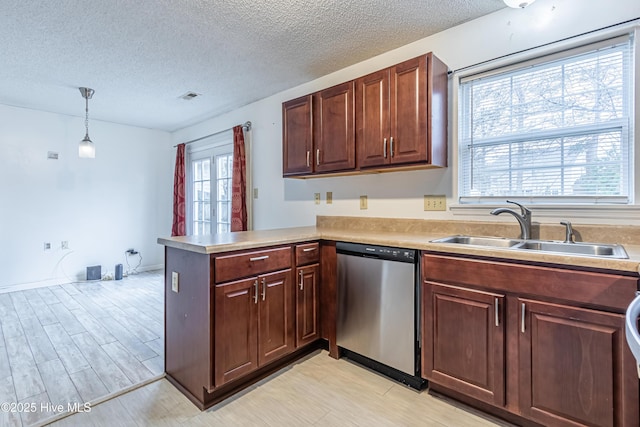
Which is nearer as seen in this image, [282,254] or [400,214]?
[282,254]

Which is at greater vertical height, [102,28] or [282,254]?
[102,28]

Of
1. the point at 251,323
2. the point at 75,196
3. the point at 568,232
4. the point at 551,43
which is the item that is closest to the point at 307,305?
the point at 251,323

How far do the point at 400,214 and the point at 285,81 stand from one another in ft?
6.11

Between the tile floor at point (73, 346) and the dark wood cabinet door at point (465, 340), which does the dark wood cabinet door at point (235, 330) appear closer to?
the tile floor at point (73, 346)

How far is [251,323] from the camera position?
193cm

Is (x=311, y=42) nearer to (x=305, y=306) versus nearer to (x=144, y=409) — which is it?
(x=305, y=306)

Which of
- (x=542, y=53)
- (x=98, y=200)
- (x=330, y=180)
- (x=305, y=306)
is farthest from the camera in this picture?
(x=98, y=200)

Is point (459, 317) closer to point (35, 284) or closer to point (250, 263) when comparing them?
point (250, 263)

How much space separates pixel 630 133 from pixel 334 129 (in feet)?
5.95

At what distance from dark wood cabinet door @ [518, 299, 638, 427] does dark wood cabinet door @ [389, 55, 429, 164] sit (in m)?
1.14

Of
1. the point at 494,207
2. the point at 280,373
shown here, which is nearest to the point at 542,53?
the point at 494,207

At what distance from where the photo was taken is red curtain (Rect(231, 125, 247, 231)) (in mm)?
3930

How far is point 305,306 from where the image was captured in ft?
7.48

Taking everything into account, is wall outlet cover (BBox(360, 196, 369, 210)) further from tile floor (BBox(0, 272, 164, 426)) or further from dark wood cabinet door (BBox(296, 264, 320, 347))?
tile floor (BBox(0, 272, 164, 426))
